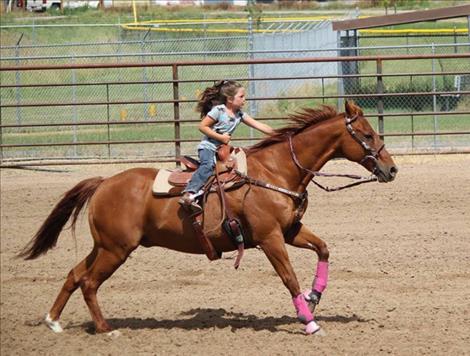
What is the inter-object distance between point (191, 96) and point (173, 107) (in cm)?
578

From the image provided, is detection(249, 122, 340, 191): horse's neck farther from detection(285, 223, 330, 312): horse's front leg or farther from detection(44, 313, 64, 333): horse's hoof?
detection(44, 313, 64, 333): horse's hoof

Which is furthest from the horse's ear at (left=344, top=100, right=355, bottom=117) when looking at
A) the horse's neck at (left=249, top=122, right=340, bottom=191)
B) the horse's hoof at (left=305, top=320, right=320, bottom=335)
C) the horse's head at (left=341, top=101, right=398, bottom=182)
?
the horse's hoof at (left=305, top=320, right=320, bottom=335)

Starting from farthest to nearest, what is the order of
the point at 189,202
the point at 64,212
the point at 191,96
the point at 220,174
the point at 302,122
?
the point at 191,96, the point at 64,212, the point at 302,122, the point at 220,174, the point at 189,202

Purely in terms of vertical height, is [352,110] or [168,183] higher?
[352,110]

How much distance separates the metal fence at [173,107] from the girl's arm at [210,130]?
190 inches

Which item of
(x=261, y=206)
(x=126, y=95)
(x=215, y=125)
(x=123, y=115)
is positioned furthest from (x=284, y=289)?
(x=126, y=95)

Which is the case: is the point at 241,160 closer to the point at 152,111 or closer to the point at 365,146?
the point at 365,146

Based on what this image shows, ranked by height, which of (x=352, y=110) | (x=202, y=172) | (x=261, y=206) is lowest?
(x=261, y=206)

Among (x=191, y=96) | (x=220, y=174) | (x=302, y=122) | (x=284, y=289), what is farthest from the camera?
(x=191, y=96)

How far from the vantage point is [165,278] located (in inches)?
373

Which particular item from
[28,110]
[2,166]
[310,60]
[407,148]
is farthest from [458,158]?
[28,110]

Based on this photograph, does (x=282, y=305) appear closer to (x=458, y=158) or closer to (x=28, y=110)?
(x=458, y=158)

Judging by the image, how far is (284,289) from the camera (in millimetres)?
8906

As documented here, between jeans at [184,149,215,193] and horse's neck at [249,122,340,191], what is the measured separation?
35 centimetres
